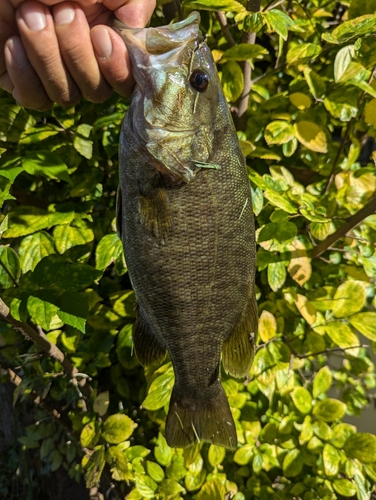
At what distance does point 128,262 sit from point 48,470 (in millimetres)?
1933

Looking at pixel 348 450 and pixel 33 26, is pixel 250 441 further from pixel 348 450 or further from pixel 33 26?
pixel 33 26

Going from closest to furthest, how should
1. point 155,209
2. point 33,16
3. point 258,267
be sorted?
point 33,16
point 155,209
point 258,267

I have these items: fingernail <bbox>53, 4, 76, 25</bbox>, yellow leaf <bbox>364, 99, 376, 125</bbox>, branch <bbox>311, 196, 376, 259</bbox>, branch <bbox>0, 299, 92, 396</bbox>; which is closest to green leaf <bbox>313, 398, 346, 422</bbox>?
branch <bbox>311, 196, 376, 259</bbox>

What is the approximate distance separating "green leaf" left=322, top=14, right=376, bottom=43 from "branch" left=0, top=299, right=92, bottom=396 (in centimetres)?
124

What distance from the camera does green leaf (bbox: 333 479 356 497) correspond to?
1.57 m

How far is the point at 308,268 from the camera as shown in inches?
62.8

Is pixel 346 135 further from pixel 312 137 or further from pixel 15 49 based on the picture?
pixel 15 49

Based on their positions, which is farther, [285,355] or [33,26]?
[285,355]

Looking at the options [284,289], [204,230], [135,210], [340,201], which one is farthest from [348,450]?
[135,210]

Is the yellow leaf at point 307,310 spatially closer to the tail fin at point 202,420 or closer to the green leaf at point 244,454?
the tail fin at point 202,420

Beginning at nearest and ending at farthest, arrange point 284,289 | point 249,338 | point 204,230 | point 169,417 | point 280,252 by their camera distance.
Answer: point 204,230
point 249,338
point 169,417
point 280,252
point 284,289

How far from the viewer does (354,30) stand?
41.6 inches

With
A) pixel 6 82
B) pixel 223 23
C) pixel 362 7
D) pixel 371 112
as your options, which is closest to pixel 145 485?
pixel 6 82

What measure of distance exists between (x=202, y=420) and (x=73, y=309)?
57 cm
